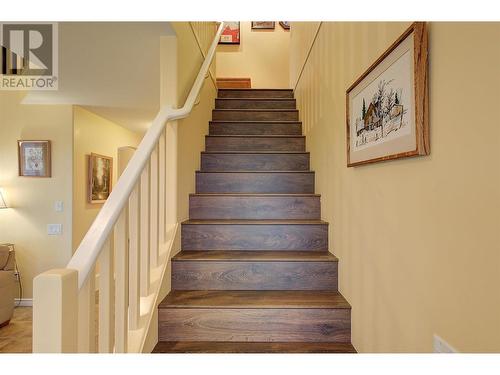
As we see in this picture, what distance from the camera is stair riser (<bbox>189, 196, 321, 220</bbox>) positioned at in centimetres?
238

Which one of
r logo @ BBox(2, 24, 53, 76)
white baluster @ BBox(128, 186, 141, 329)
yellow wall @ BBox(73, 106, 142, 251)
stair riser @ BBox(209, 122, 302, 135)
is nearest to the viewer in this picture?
white baluster @ BBox(128, 186, 141, 329)

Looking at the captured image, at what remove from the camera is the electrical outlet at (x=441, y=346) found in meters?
0.89

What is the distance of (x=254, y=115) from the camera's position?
11.8ft

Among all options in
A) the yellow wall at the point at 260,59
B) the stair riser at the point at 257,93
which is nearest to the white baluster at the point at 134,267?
the stair riser at the point at 257,93

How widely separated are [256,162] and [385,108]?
67.6 inches

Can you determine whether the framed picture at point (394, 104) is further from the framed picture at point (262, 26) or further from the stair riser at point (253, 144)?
the framed picture at point (262, 26)

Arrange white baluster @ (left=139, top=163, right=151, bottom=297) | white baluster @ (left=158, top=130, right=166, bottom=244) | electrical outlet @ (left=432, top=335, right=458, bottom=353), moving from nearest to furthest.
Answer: electrical outlet @ (left=432, top=335, right=458, bottom=353) < white baluster @ (left=139, top=163, right=151, bottom=297) < white baluster @ (left=158, top=130, right=166, bottom=244)

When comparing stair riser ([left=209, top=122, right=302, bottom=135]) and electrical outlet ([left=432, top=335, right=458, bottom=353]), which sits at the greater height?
stair riser ([left=209, top=122, right=302, bottom=135])

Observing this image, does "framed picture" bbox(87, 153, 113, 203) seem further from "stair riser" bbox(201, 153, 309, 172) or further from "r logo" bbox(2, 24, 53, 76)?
"stair riser" bbox(201, 153, 309, 172)

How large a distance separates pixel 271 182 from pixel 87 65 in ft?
5.81

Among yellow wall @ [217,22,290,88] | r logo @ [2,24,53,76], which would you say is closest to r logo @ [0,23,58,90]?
r logo @ [2,24,53,76]

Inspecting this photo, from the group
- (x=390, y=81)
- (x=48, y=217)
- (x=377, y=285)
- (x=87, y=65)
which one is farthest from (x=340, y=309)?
(x=48, y=217)

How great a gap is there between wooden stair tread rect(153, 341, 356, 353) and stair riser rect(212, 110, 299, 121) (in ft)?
8.22

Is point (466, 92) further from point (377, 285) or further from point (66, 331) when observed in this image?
point (66, 331)
